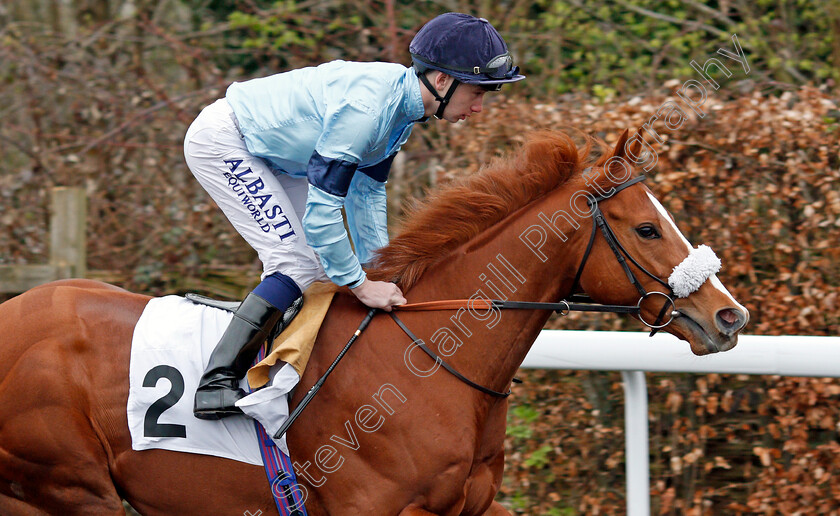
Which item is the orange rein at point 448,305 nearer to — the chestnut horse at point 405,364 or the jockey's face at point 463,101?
the chestnut horse at point 405,364

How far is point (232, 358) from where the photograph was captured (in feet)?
9.43

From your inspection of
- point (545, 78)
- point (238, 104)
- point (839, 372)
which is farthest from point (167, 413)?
point (545, 78)

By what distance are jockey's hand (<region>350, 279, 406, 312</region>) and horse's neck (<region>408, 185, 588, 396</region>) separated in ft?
0.52

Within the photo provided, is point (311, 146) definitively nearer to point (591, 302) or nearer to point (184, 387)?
point (184, 387)

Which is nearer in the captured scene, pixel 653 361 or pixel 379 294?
pixel 379 294

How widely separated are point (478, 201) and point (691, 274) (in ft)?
2.50

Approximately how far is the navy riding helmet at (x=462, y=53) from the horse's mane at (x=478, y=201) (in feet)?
0.96

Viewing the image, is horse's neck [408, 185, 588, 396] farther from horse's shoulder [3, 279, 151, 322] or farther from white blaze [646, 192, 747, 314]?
horse's shoulder [3, 279, 151, 322]

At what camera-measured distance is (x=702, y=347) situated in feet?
9.11

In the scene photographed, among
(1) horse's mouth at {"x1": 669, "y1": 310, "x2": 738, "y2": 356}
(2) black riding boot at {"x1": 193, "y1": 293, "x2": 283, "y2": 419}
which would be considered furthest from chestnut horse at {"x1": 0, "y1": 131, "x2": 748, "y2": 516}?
(2) black riding boot at {"x1": 193, "y1": 293, "x2": 283, "y2": 419}

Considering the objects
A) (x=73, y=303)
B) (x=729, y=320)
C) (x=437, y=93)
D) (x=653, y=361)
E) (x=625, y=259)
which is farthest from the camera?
(x=653, y=361)

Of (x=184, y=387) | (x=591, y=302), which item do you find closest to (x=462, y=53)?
(x=591, y=302)

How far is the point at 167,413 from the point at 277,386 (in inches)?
17.1

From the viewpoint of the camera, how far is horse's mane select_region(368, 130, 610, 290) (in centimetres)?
302
